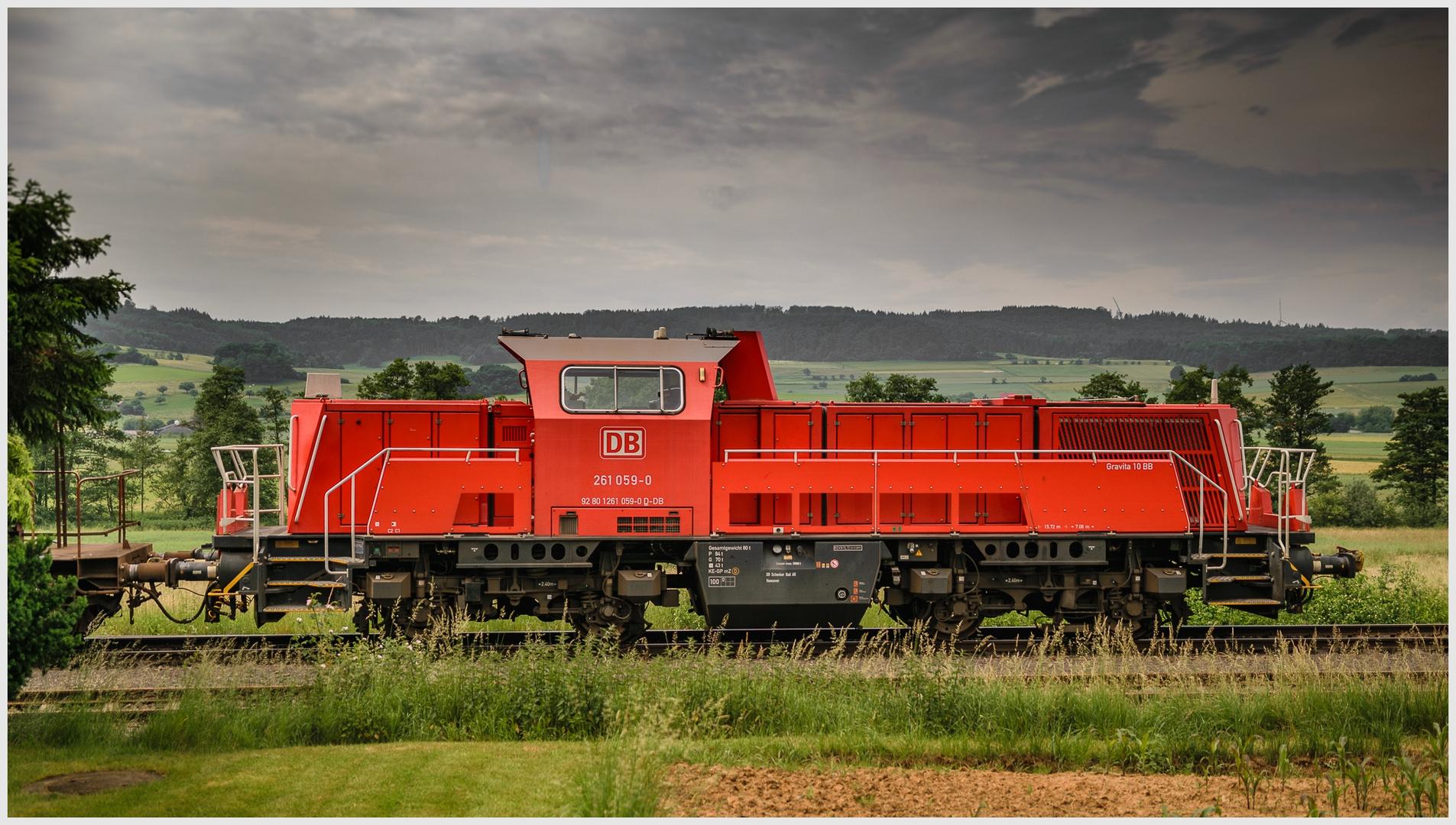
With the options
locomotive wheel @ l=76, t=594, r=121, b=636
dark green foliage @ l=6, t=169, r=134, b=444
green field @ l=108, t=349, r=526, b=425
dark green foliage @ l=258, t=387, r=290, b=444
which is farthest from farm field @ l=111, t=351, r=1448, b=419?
dark green foliage @ l=6, t=169, r=134, b=444

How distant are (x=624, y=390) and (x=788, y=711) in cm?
444

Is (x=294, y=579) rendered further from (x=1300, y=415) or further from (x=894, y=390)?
(x=1300, y=415)

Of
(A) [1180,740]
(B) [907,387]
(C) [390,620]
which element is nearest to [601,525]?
(C) [390,620]

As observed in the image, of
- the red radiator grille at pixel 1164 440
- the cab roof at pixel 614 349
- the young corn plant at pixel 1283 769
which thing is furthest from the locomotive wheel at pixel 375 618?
the young corn plant at pixel 1283 769

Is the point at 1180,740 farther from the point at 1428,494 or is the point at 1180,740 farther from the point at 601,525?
the point at 1428,494

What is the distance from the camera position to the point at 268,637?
12.1 metres

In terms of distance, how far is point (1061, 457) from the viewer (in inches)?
483

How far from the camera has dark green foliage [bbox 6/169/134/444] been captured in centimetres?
773

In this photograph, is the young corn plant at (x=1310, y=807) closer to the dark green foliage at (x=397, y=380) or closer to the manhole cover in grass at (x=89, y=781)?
the manhole cover in grass at (x=89, y=781)

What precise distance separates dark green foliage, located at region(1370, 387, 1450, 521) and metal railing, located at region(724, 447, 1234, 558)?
44491 millimetres

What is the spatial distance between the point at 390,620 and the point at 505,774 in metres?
5.14

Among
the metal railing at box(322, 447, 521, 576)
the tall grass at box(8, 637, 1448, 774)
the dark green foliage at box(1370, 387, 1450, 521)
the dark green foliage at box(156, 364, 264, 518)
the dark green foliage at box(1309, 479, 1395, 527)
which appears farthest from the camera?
the dark green foliage at box(1370, 387, 1450, 521)

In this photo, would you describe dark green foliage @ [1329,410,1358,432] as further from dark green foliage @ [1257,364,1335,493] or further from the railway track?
the railway track

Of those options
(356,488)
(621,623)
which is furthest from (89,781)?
(621,623)
